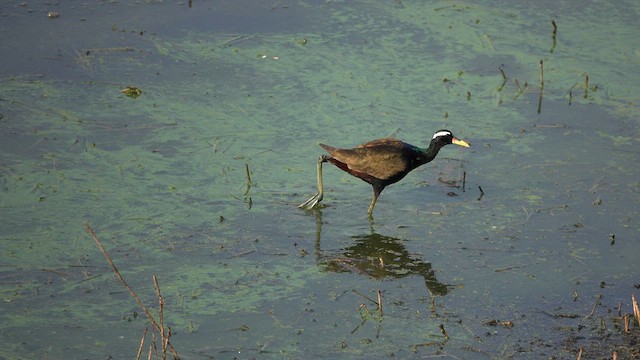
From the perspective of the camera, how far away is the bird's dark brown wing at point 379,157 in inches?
340

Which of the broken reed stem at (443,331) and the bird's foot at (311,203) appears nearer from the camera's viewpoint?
the broken reed stem at (443,331)

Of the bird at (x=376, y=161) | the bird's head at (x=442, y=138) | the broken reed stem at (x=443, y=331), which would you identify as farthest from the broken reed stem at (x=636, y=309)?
the bird's head at (x=442, y=138)

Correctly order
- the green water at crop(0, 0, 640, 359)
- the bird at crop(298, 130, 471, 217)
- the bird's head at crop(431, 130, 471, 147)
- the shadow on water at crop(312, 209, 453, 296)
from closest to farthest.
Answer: the green water at crop(0, 0, 640, 359)
the shadow on water at crop(312, 209, 453, 296)
the bird at crop(298, 130, 471, 217)
the bird's head at crop(431, 130, 471, 147)

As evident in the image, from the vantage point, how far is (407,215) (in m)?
8.73

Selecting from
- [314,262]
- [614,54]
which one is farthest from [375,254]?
[614,54]

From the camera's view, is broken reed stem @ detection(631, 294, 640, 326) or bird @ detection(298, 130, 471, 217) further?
bird @ detection(298, 130, 471, 217)

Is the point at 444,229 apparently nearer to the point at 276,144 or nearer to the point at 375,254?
the point at 375,254

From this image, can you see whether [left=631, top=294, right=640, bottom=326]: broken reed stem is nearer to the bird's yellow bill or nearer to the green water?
the green water

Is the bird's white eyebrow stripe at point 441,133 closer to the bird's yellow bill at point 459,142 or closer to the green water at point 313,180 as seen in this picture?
the bird's yellow bill at point 459,142

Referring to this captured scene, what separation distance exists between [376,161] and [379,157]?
0.05m

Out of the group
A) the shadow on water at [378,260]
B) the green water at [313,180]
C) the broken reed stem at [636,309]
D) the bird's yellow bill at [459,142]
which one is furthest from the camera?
the bird's yellow bill at [459,142]

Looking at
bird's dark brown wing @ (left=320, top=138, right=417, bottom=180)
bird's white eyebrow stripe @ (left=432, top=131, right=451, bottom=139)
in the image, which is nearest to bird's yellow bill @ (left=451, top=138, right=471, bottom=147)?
bird's white eyebrow stripe @ (left=432, top=131, right=451, bottom=139)

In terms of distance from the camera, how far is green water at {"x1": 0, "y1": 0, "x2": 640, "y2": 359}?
23.2ft

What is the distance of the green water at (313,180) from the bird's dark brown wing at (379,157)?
342 millimetres
